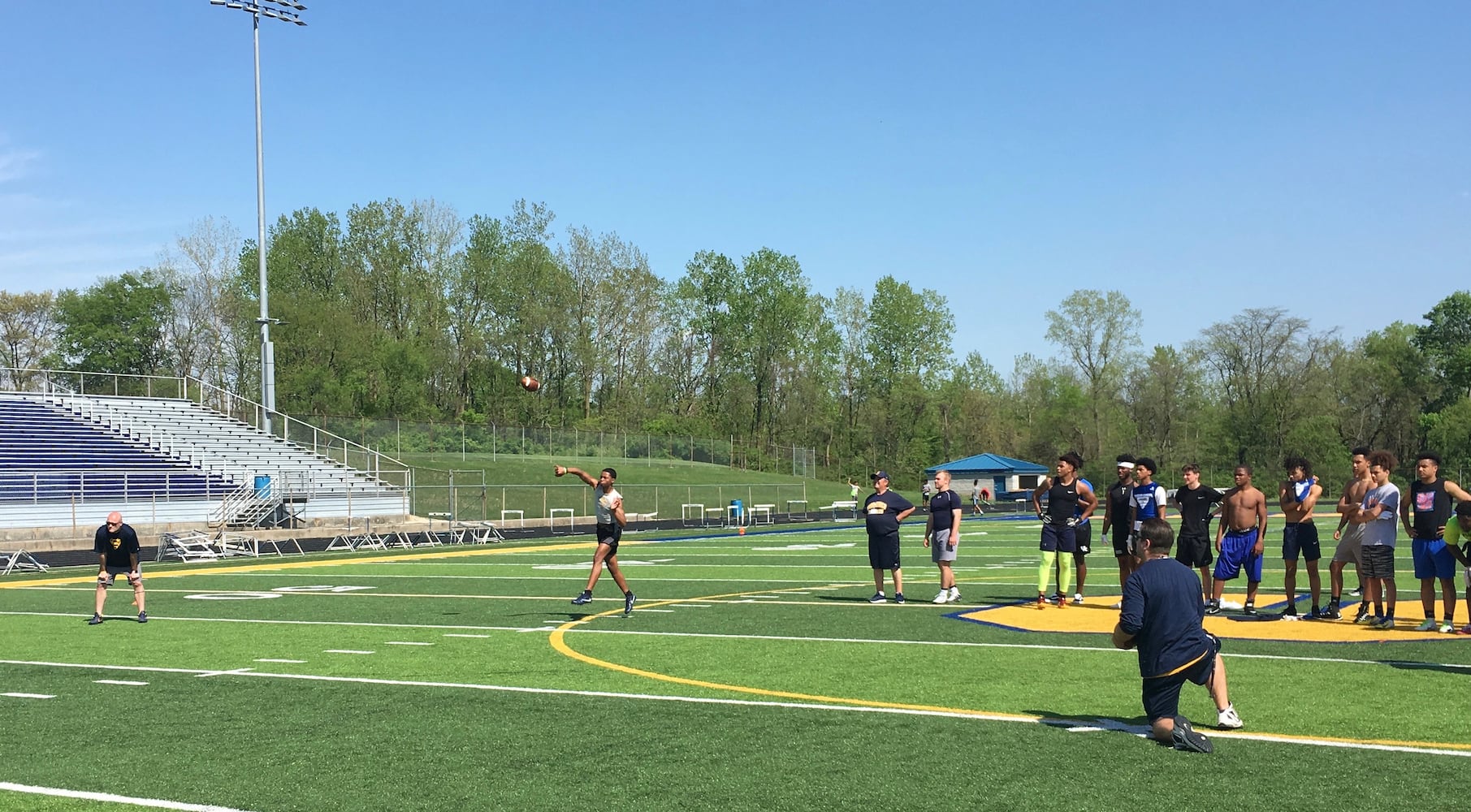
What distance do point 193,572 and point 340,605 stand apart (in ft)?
34.4

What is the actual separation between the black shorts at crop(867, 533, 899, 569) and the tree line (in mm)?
57276

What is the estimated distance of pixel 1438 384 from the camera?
89438mm

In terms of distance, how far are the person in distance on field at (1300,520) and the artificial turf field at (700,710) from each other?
25.6 inches

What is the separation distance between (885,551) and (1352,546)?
5722 mm

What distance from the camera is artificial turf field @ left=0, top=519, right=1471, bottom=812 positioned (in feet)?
23.9

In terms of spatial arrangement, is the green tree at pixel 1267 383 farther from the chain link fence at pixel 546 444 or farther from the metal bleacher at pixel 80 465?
the metal bleacher at pixel 80 465

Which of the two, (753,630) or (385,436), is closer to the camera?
(753,630)

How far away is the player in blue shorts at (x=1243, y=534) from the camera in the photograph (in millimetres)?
14891

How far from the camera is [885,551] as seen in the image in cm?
1753

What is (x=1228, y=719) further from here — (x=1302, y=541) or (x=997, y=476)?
(x=997, y=476)

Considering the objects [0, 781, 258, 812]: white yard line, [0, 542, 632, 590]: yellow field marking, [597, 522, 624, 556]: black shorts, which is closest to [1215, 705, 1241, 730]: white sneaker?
[0, 781, 258, 812]: white yard line

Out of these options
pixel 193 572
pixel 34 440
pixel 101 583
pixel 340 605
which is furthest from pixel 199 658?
pixel 34 440

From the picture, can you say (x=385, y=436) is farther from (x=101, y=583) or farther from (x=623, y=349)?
(x=101, y=583)

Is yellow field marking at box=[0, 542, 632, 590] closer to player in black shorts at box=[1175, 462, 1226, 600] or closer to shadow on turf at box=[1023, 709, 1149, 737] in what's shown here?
player in black shorts at box=[1175, 462, 1226, 600]
